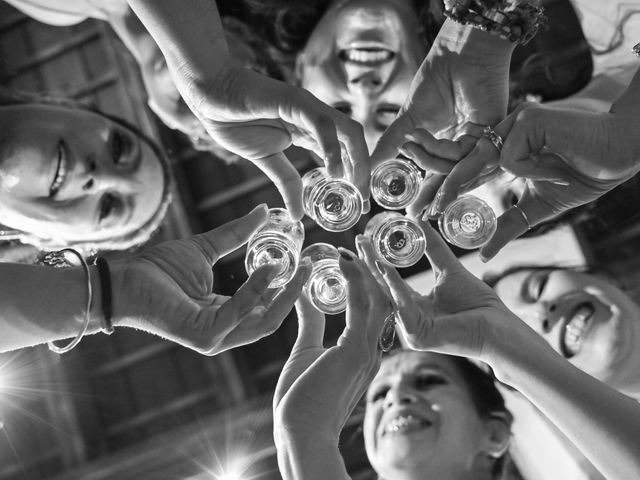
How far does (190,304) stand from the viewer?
57.9 inches

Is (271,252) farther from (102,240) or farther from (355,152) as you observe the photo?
(102,240)

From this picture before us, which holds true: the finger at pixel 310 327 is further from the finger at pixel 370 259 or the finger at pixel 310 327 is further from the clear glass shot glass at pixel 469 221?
the clear glass shot glass at pixel 469 221

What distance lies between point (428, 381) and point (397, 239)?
94 cm

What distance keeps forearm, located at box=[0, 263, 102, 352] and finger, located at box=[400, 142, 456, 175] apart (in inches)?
31.8

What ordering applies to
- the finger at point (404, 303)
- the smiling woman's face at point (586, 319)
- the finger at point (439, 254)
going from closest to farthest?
the finger at point (404, 303) → the finger at point (439, 254) → the smiling woman's face at point (586, 319)

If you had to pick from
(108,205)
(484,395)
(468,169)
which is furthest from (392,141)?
(108,205)

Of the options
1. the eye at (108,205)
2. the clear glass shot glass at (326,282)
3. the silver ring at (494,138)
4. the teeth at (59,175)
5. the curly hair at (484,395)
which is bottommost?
the curly hair at (484,395)

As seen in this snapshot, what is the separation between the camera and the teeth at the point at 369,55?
2.54 metres

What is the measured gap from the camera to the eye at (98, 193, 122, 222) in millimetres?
2689

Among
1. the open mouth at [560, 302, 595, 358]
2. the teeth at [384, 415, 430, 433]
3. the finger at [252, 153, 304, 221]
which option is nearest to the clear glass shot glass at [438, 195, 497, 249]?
the finger at [252, 153, 304, 221]

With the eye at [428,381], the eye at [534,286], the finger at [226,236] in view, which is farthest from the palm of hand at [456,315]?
the eye at [534,286]

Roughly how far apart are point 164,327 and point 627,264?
2404mm

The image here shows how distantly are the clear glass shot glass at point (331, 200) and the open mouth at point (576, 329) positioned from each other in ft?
4.58

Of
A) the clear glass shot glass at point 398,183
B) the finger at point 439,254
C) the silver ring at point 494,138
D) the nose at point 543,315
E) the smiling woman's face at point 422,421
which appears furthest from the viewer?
the nose at point 543,315
